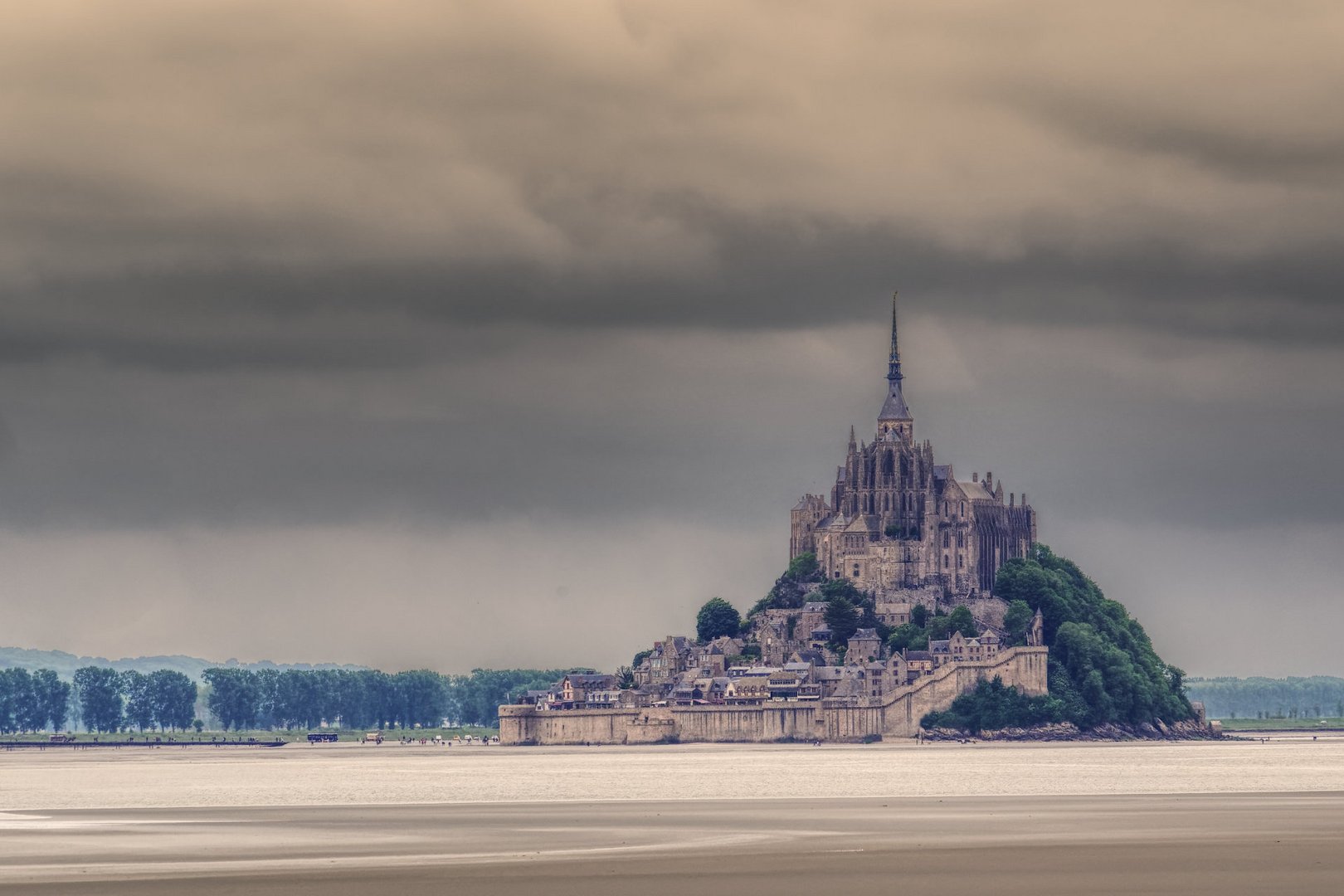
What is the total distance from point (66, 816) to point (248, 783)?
100 ft

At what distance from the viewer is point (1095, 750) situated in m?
164

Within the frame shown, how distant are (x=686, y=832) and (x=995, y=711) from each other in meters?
138

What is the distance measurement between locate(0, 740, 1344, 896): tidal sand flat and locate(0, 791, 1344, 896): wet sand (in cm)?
11

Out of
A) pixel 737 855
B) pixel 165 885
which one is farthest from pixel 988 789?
pixel 165 885

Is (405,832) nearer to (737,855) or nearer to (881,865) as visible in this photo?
(737,855)

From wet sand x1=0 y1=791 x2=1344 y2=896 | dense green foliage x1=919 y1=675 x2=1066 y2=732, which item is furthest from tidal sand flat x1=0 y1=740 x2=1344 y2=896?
dense green foliage x1=919 y1=675 x2=1066 y2=732

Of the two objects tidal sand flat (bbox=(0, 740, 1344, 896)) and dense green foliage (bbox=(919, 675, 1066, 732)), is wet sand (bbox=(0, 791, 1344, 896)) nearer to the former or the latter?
tidal sand flat (bbox=(0, 740, 1344, 896))

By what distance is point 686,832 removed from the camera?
60844 mm

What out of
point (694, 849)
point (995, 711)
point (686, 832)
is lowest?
point (694, 849)

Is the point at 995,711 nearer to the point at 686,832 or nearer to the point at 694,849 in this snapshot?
the point at 686,832

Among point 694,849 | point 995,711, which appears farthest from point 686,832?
point 995,711

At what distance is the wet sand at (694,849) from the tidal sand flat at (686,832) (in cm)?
11

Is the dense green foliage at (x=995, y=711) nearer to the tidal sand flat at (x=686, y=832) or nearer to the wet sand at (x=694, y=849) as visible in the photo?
the tidal sand flat at (x=686, y=832)

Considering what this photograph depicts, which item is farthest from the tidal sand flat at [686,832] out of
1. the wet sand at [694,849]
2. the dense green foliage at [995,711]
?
the dense green foliage at [995,711]
